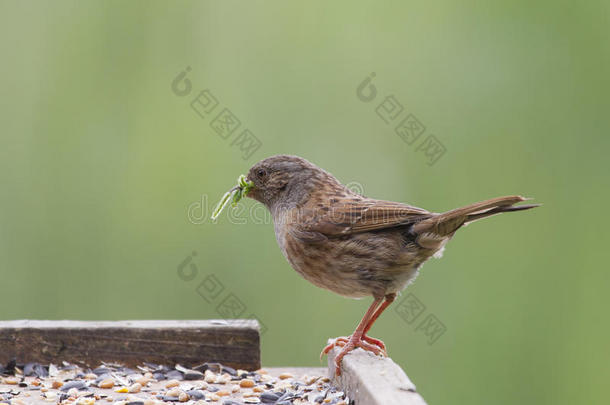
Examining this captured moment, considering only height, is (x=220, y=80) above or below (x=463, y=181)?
above

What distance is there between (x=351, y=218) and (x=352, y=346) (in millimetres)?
626

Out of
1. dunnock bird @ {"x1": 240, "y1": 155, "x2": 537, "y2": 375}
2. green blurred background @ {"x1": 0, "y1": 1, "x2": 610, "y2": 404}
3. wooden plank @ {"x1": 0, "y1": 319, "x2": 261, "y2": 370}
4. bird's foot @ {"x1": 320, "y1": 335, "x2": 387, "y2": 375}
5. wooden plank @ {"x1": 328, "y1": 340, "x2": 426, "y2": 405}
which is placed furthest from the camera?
green blurred background @ {"x1": 0, "y1": 1, "x2": 610, "y2": 404}

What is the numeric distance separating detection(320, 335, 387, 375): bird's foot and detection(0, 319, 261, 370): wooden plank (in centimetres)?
43

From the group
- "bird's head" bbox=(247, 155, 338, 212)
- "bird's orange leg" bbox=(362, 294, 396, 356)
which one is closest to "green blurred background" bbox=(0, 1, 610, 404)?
"bird's head" bbox=(247, 155, 338, 212)

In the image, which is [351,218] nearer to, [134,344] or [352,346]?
[352,346]

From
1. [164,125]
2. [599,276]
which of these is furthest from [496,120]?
[164,125]

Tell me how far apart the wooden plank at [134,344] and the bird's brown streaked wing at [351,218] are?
0.58m

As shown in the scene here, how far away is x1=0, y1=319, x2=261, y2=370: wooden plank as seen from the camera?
11.1 ft

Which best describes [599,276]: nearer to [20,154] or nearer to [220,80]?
[220,80]

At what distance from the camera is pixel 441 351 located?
607 cm

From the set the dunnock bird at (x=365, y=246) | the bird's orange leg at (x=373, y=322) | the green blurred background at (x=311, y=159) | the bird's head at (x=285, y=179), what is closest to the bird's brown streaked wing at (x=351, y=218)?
the dunnock bird at (x=365, y=246)

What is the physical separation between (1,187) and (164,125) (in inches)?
64.7

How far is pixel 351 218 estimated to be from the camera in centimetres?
328

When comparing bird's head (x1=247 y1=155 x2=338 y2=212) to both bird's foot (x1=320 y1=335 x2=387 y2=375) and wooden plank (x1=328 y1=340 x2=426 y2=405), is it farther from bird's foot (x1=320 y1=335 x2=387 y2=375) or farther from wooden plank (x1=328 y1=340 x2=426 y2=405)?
wooden plank (x1=328 y1=340 x2=426 y2=405)
